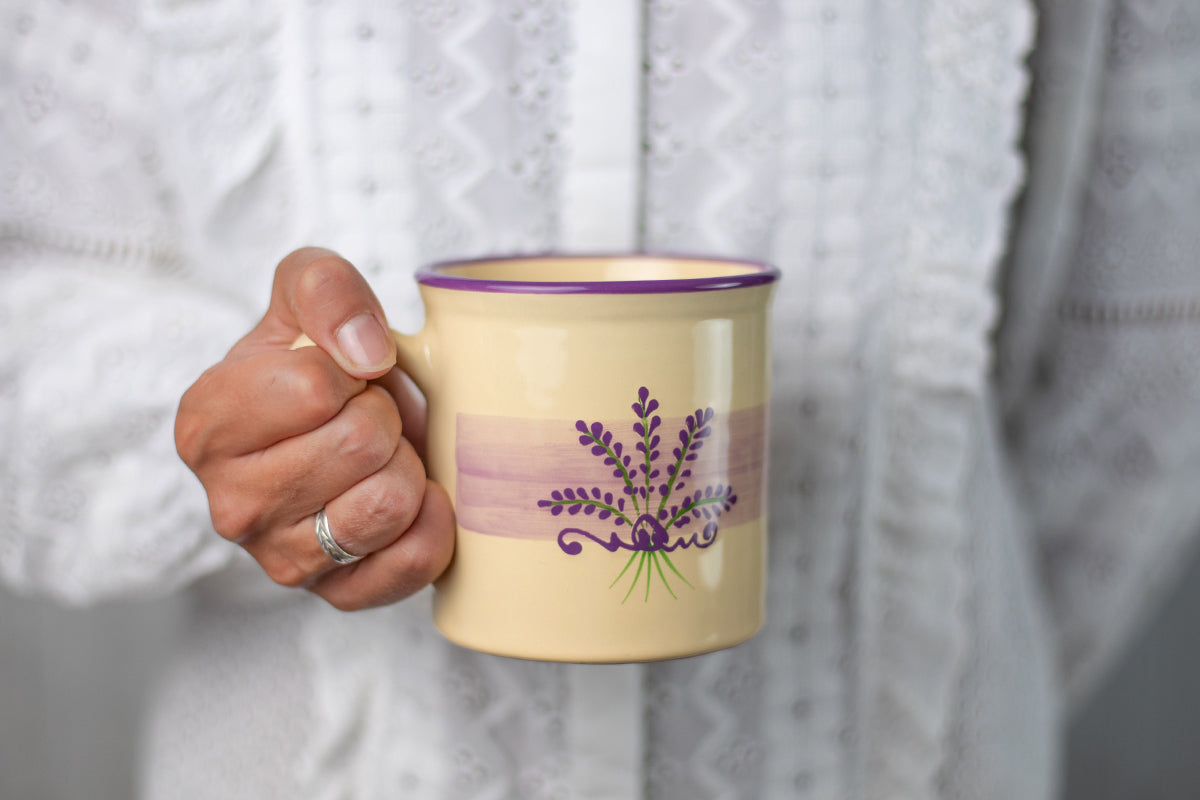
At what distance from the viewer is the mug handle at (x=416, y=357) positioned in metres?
0.47

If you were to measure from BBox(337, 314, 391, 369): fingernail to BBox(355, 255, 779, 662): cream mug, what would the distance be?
0.03m

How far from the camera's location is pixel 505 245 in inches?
26.0

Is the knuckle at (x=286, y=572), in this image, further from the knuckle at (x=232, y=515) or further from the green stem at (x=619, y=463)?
the green stem at (x=619, y=463)

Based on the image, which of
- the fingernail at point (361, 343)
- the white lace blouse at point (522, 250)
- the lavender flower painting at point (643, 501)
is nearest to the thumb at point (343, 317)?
the fingernail at point (361, 343)

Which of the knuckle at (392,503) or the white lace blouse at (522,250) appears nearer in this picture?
the knuckle at (392,503)

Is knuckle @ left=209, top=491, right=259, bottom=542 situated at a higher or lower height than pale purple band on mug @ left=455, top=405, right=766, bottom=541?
lower

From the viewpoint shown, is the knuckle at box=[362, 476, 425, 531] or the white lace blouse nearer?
the knuckle at box=[362, 476, 425, 531]

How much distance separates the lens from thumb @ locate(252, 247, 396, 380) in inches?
17.1

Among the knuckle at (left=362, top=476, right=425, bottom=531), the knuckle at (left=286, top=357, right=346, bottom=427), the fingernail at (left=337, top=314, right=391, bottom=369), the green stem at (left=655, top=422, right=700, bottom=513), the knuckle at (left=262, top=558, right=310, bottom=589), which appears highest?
the fingernail at (left=337, top=314, right=391, bottom=369)

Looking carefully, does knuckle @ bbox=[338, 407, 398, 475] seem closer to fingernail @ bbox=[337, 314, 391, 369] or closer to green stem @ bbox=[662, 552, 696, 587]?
fingernail @ bbox=[337, 314, 391, 369]

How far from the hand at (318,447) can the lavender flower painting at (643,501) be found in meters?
0.08

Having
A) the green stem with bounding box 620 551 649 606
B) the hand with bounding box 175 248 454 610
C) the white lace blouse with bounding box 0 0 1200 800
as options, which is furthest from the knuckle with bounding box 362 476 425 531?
the white lace blouse with bounding box 0 0 1200 800

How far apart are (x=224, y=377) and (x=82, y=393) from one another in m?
0.25

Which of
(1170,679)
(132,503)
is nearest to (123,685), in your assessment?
(132,503)
